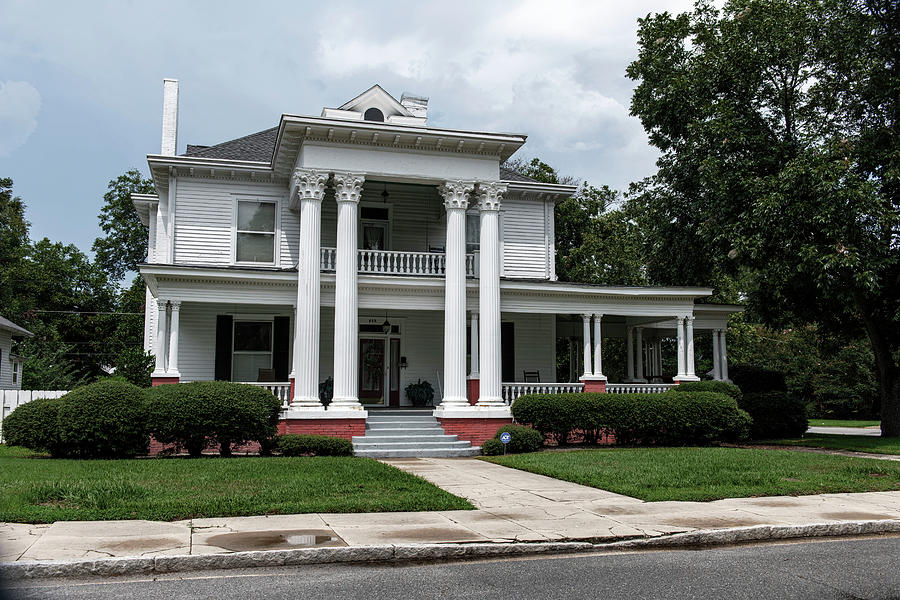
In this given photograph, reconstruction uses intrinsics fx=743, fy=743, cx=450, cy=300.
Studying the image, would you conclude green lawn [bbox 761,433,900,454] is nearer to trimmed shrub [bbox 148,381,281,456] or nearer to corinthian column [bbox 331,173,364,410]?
corinthian column [bbox 331,173,364,410]

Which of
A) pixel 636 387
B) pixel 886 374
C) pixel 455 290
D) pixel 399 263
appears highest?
pixel 399 263

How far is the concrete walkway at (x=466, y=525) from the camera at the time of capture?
23.2 feet

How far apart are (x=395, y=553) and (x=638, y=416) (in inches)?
527

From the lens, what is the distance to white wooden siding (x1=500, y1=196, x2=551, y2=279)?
25.1 meters

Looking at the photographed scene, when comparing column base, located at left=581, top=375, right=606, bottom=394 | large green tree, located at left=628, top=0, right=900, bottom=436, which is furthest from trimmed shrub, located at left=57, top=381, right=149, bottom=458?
large green tree, located at left=628, top=0, right=900, bottom=436

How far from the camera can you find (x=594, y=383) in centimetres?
2262

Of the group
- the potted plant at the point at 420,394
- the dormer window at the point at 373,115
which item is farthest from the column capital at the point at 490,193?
the potted plant at the point at 420,394

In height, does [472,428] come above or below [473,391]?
below

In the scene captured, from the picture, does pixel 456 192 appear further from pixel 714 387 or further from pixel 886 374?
pixel 886 374

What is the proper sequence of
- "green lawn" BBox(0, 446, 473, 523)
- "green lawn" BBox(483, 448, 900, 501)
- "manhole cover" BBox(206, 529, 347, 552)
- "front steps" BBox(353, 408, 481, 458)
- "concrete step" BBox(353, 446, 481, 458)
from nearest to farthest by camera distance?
"manhole cover" BBox(206, 529, 347, 552) < "green lawn" BBox(0, 446, 473, 523) < "green lawn" BBox(483, 448, 900, 501) < "concrete step" BBox(353, 446, 481, 458) < "front steps" BBox(353, 408, 481, 458)

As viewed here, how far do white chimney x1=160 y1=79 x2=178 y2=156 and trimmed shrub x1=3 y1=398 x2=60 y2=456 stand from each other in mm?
10955

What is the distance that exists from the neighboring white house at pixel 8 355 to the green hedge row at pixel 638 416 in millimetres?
22179

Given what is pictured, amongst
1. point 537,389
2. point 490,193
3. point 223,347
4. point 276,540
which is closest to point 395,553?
point 276,540

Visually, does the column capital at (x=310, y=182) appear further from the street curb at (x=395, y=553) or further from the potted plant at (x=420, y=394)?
the street curb at (x=395, y=553)
